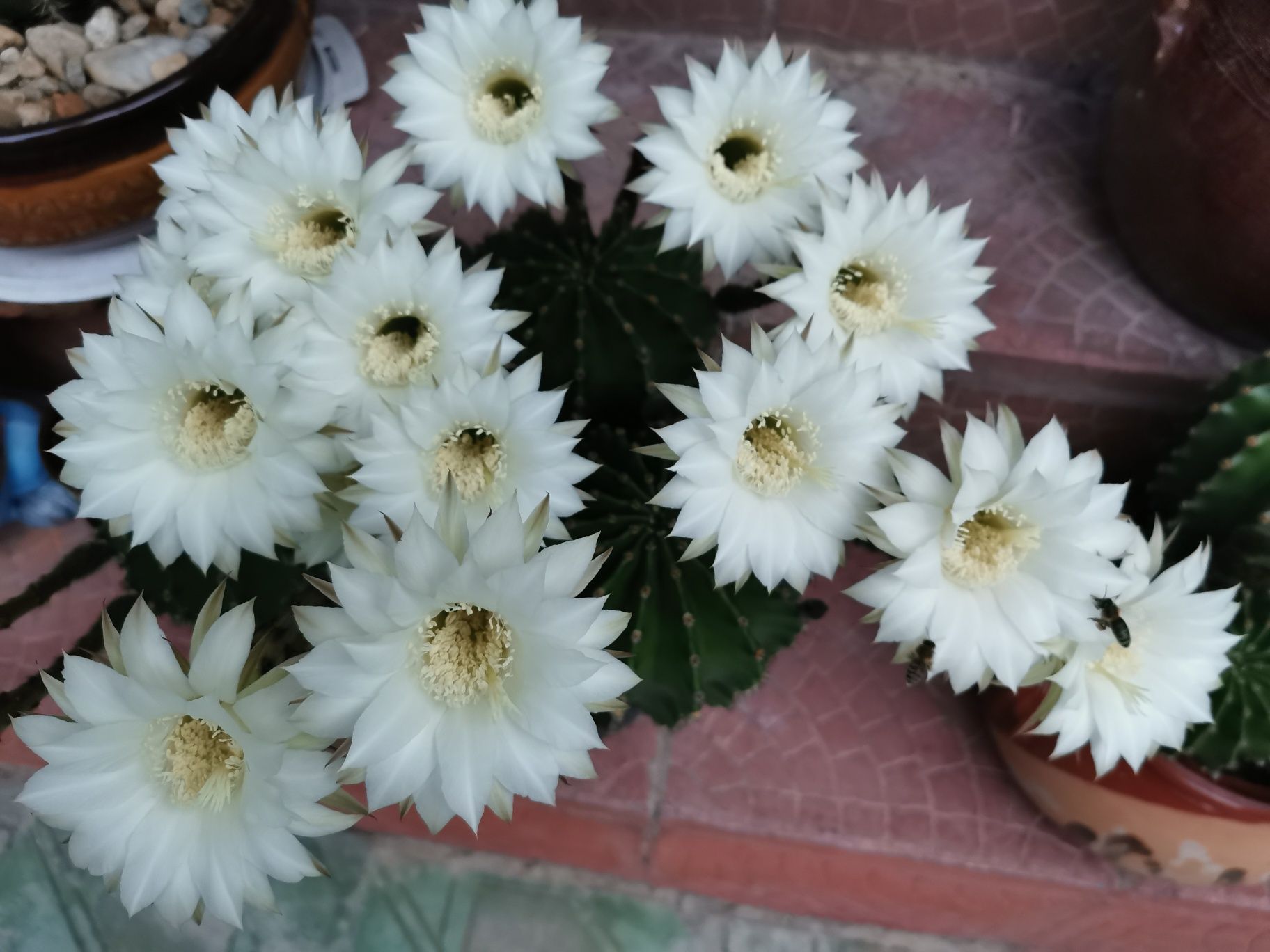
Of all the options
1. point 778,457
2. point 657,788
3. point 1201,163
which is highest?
point 1201,163

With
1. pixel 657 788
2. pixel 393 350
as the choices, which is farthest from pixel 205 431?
pixel 657 788

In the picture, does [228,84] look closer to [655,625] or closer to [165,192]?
[165,192]

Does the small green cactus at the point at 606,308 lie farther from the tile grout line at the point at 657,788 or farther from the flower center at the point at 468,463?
the tile grout line at the point at 657,788

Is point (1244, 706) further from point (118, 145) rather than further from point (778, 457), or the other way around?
point (118, 145)

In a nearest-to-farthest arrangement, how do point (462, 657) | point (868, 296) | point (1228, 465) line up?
1. point (462, 657)
2. point (868, 296)
3. point (1228, 465)

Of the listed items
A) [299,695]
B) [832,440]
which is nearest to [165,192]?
[299,695]

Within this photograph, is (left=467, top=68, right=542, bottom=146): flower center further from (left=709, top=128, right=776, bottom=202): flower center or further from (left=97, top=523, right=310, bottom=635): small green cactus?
(left=97, top=523, right=310, bottom=635): small green cactus

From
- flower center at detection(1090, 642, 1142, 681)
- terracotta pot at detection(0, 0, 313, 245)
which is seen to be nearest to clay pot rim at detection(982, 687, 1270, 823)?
flower center at detection(1090, 642, 1142, 681)
